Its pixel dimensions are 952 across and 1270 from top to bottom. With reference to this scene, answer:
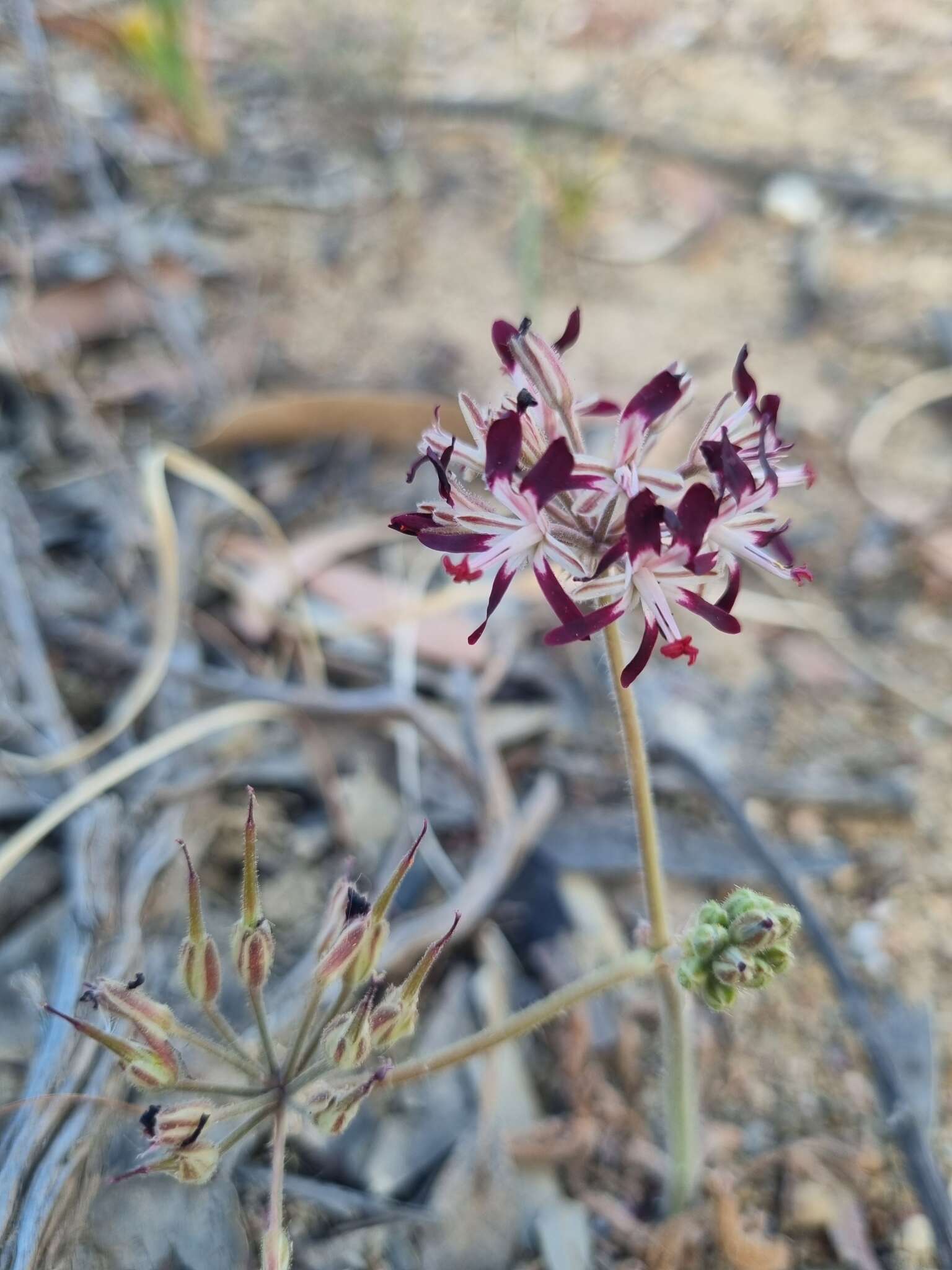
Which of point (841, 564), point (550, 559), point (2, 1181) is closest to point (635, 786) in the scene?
point (550, 559)

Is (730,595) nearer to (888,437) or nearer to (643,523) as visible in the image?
(643,523)

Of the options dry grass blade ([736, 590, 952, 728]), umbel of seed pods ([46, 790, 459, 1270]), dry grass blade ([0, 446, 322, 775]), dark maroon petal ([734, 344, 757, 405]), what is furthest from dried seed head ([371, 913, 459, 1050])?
dry grass blade ([736, 590, 952, 728])

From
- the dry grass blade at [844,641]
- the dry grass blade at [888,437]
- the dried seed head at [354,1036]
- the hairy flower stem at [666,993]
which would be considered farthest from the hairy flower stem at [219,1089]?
the dry grass blade at [888,437]

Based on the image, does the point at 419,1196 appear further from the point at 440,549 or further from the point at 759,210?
the point at 759,210

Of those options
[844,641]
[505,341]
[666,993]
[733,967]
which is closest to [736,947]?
[733,967]

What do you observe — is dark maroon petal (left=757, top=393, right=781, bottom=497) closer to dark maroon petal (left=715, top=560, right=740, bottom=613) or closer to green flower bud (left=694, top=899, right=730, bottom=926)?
dark maroon petal (left=715, top=560, right=740, bottom=613)
